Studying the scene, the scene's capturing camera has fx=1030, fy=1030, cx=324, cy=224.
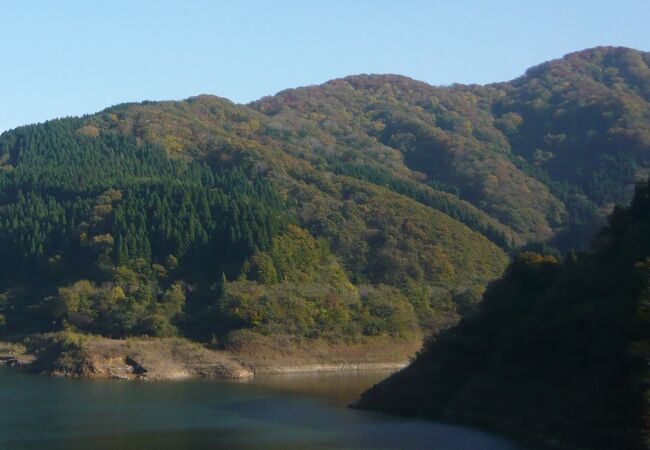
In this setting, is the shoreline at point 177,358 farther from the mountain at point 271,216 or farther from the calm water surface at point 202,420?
the calm water surface at point 202,420

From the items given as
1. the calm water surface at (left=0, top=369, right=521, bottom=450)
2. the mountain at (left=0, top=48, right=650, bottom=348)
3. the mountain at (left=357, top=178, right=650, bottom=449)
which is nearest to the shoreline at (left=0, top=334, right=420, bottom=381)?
the mountain at (left=0, top=48, right=650, bottom=348)

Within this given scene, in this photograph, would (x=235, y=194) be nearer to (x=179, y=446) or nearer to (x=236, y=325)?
(x=236, y=325)

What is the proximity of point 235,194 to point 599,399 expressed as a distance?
211 feet

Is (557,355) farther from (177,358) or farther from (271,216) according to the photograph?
(271,216)

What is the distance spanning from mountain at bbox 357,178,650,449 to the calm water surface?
2145 millimetres

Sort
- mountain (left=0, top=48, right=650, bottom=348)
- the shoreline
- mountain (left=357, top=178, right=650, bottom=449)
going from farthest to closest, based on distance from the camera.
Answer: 1. mountain (left=0, top=48, right=650, bottom=348)
2. the shoreline
3. mountain (left=357, top=178, right=650, bottom=449)

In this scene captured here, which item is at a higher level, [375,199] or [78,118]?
[78,118]

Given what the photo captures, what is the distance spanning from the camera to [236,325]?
7856 cm

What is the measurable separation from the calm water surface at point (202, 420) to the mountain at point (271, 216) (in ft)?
48.2

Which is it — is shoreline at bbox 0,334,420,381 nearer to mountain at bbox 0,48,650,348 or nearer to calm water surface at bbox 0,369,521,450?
mountain at bbox 0,48,650,348

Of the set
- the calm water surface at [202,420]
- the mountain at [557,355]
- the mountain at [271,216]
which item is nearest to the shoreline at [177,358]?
the mountain at [271,216]

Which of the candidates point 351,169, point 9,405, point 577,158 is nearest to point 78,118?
point 351,169

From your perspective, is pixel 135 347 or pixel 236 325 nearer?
pixel 135 347

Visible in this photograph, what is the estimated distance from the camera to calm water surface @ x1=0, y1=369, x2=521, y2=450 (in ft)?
127
